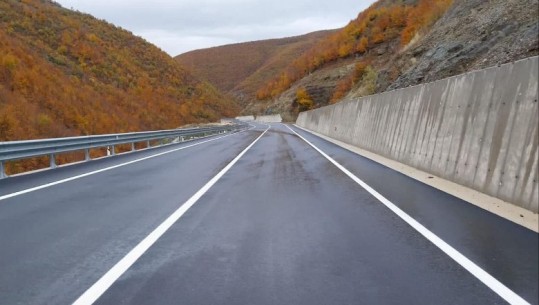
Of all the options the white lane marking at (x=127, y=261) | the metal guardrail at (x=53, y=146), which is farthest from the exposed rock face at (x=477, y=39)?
the white lane marking at (x=127, y=261)

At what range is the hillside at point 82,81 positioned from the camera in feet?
122

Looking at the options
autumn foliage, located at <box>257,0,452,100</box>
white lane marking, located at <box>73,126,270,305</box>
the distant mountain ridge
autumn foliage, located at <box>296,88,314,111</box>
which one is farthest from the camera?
autumn foliage, located at <box>296,88,314,111</box>

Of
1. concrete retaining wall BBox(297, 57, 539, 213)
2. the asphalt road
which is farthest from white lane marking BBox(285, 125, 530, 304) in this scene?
concrete retaining wall BBox(297, 57, 539, 213)

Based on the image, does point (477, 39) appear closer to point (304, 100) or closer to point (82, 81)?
point (82, 81)

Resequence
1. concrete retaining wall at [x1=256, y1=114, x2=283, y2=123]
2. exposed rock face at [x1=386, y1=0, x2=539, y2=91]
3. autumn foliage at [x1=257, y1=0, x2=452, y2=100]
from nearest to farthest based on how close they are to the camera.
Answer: exposed rock face at [x1=386, y1=0, x2=539, y2=91] → autumn foliage at [x1=257, y1=0, x2=452, y2=100] → concrete retaining wall at [x1=256, y1=114, x2=283, y2=123]

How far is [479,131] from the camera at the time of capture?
28.5 feet

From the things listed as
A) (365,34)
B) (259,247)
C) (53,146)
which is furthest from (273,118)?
(259,247)

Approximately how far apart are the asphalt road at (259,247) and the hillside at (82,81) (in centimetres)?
2508

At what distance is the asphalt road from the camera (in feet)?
13.3

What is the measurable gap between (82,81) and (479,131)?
56107mm

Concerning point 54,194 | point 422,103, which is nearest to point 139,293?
point 54,194

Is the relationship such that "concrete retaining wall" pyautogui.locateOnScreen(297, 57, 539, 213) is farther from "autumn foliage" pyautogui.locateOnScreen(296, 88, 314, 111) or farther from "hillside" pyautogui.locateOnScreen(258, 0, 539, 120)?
"autumn foliage" pyautogui.locateOnScreen(296, 88, 314, 111)

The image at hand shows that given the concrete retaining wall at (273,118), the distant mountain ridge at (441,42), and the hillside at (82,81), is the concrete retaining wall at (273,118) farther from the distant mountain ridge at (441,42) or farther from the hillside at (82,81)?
the hillside at (82,81)

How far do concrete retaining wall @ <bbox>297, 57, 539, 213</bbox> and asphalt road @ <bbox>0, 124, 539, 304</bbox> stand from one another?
0.81 metres
